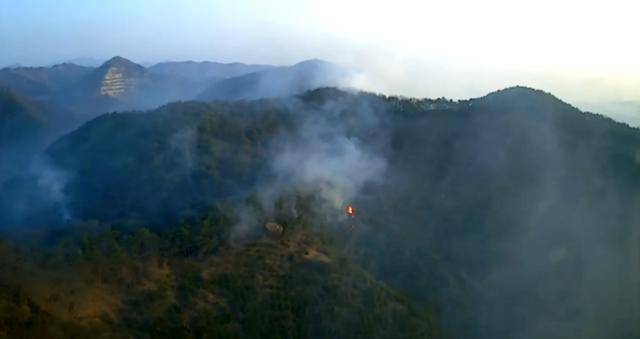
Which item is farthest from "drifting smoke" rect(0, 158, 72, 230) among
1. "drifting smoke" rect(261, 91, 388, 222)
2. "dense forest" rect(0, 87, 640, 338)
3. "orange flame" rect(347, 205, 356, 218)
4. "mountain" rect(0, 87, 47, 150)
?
"mountain" rect(0, 87, 47, 150)

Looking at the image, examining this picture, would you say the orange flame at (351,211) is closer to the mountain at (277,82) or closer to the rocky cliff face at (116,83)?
the mountain at (277,82)

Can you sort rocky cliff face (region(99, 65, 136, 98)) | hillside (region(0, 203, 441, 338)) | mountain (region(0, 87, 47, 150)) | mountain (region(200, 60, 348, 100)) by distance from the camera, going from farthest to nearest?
rocky cliff face (region(99, 65, 136, 98))
mountain (region(200, 60, 348, 100))
mountain (region(0, 87, 47, 150))
hillside (region(0, 203, 441, 338))

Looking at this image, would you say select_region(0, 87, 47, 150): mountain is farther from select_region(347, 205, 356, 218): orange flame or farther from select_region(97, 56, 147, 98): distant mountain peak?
select_region(347, 205, 356, 218): orange flame

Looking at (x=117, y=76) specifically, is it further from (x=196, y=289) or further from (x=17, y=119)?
(x=196, y=289)

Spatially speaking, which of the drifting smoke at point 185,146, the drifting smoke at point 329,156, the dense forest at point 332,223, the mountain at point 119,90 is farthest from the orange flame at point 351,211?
the mountain at point 119,90

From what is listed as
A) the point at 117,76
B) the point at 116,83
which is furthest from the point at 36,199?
the point at 117,76

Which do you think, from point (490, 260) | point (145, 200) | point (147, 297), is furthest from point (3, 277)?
point (490, 260)
